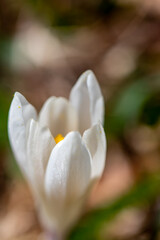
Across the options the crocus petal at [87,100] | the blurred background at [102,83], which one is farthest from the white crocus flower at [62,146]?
the blurred background at [102,83]

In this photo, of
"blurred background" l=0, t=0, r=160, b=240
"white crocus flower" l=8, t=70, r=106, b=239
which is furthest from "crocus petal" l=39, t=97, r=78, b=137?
"blurred background" l=0, t=0, r=160, b=240

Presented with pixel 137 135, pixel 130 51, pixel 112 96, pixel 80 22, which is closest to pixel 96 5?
pixel 80 22

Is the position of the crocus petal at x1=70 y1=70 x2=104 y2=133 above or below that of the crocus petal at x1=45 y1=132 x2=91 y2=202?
above

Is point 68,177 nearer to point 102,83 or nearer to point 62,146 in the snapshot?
point 62,146

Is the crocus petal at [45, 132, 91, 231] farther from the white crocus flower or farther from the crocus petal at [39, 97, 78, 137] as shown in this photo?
the crocus petal at [39, 97, 78, 137]

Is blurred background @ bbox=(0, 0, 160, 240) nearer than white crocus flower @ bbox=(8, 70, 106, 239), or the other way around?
white crocus flower @ bbox=(8, 70, 106, 239)

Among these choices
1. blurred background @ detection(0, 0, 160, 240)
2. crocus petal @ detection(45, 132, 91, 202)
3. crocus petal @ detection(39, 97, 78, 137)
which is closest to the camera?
crocus petal @ detection(45, 132, 91, 202)
